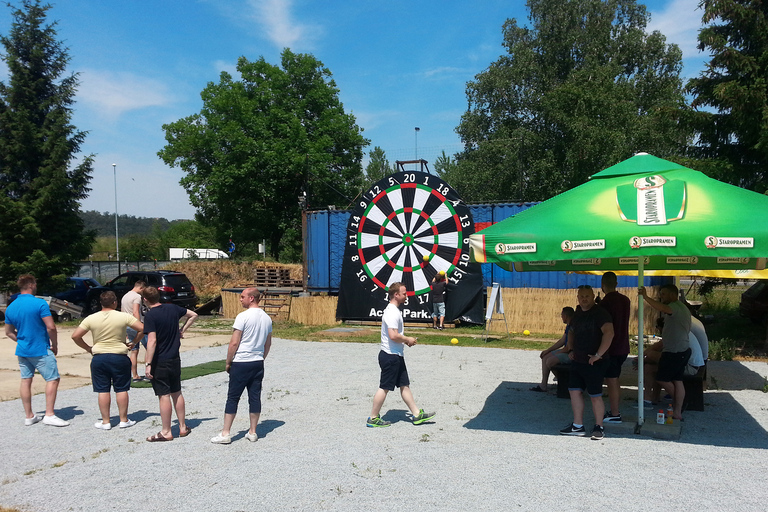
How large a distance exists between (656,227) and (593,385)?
67.3 inches

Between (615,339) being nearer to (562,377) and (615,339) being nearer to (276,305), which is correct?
(562,377)

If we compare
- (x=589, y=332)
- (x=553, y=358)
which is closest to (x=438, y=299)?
(x=553, y=358)

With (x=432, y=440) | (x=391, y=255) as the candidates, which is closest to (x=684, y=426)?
(x=432, y=440)

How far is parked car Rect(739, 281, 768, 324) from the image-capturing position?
1341 centimetres

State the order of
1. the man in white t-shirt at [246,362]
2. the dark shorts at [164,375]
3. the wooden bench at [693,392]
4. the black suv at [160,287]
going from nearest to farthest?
the man in white t-shirt at [246,362], the dark shorts at [164,375], the wooden bench at [693,392], the black suv at [160,287]

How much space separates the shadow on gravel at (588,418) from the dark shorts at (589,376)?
0.64m

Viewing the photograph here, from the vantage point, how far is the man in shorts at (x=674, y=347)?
667 centimetres

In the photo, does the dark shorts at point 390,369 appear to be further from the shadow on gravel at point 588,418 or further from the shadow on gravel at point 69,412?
the shadow on gravel at point 69,412

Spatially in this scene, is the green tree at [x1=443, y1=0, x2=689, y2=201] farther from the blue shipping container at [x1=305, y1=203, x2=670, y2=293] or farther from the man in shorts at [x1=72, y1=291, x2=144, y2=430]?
the man in shorts at [x1=72, y1=291, x2=144, y2=430]

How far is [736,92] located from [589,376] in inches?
374

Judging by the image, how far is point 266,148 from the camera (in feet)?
116

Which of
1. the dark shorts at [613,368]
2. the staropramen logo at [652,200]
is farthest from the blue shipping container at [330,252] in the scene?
the staropramen logo at [652,200]

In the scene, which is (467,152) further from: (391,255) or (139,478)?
(139,478)

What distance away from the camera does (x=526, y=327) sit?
15.3m
